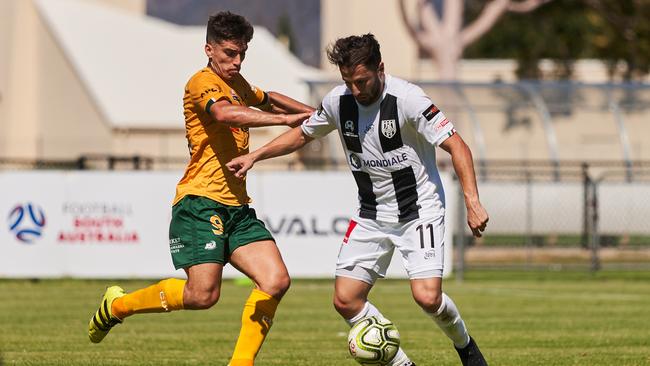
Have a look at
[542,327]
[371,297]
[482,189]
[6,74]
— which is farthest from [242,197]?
[6,74]

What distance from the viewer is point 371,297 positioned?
1658 centimetres

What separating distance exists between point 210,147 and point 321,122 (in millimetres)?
718

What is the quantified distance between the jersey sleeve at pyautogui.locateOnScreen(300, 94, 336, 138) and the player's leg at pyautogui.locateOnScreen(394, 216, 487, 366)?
79cm

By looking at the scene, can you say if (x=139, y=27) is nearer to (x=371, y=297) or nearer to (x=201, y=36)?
(x=201, y=36)

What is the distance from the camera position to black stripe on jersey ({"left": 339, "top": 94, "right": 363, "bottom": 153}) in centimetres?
821

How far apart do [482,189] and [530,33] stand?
46850 millimetres

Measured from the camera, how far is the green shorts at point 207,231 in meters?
8.27

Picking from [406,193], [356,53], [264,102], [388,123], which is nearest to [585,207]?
[264,102]

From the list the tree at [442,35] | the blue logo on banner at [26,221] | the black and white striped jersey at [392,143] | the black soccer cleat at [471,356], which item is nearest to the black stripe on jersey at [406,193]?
the black and white striped jersey at [392,143]

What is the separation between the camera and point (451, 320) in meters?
8.34

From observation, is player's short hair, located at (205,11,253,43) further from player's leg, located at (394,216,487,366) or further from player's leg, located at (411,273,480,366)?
player's leg, located at (411,273,480,366)

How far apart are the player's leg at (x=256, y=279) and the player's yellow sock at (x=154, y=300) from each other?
0.41m

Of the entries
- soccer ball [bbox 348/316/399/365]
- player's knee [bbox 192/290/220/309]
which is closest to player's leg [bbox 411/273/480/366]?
soccer ball [bbox 348/316/399/365]

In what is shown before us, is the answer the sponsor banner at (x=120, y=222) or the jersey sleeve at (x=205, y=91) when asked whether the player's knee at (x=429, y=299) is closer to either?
the jersey sleeve at (x=205, y=91)
